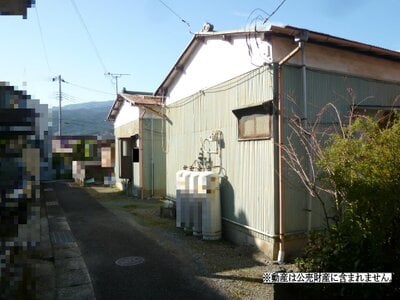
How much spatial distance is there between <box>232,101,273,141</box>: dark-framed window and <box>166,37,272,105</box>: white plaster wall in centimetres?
88

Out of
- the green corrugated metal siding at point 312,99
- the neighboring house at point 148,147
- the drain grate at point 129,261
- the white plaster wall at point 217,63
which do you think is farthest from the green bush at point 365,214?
the neighboring house at point 148,147

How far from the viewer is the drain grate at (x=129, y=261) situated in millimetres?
7023

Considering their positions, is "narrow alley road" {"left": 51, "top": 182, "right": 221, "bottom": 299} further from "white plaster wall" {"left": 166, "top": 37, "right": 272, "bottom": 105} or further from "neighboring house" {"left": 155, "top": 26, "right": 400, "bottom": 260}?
"white plaster wall" {"left": 166, "top": 37, "right": 272, "bottom": 105}

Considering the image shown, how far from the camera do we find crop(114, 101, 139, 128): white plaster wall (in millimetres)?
17641

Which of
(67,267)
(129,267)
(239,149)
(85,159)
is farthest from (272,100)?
(85,159)

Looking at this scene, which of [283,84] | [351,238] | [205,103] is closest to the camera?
[351,238]

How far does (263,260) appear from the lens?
7016 mm

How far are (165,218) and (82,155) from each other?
686 inches

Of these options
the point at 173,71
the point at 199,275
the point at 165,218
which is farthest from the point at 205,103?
the point at 199,275

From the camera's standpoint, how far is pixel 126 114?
19.6m

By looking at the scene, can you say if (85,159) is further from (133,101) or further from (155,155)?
(133,101)

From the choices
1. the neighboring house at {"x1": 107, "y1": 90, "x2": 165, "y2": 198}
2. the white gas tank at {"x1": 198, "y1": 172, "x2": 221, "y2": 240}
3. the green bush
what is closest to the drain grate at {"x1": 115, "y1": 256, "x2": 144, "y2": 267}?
the white gas tank at {"x1": 198, "y1": 172, "x2": 221, "y2": 240}

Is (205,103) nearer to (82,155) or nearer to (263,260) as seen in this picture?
(263,260)

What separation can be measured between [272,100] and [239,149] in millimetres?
1637
